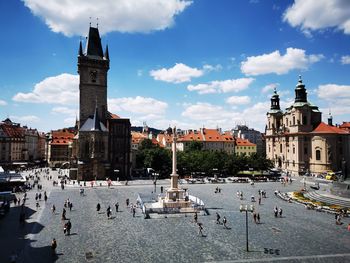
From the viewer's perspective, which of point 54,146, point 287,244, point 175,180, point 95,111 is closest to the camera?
point 287,244

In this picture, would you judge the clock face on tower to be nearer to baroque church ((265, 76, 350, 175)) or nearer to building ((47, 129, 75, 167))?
building ((47, 129, 75, 167))

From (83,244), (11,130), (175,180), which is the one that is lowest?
(83,244)

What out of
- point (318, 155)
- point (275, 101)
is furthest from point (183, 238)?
point (275, 101)

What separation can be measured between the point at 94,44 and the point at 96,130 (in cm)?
2286

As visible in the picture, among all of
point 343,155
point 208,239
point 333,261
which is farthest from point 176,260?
point 343,155

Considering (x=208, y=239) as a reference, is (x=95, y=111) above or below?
above

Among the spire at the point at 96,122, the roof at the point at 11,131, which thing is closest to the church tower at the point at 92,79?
the spire at the point at 96,122

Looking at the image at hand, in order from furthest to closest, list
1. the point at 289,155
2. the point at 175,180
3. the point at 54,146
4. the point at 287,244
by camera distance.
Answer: the point at 54,146, the point at 289,155, the point at 175,180, the point at 287,244

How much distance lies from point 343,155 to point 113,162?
58.7m

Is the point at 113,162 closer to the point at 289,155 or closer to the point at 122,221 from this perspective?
the point at 122,221

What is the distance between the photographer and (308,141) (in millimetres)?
83875

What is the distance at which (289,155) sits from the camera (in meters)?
89.8

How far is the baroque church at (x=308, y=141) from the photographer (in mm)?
79750

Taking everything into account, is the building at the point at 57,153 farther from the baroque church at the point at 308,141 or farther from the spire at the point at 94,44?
the baroque church at the point at 308,141
